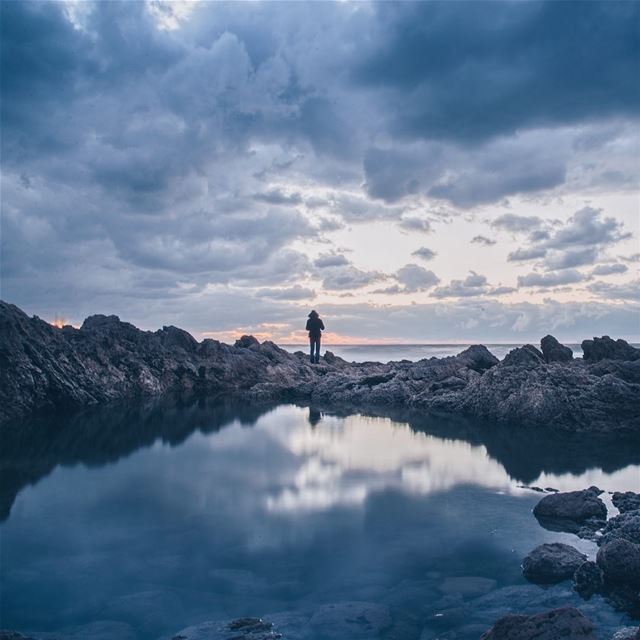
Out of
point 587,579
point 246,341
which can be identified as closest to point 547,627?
point 587,579

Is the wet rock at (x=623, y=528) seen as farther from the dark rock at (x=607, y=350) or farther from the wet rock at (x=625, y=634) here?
the dark rock at (x=607, y=350)

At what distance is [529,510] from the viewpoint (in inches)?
457

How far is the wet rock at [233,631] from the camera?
6.71 m

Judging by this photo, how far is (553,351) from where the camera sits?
102ft

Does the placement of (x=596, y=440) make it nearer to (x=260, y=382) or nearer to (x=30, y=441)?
(x=30, y=441)

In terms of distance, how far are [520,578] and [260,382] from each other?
1202 inches

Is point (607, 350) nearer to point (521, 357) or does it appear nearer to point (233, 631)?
point (521, 357)

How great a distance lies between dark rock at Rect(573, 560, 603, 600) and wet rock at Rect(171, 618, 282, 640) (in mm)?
4143

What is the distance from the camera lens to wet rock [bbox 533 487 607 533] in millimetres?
10562

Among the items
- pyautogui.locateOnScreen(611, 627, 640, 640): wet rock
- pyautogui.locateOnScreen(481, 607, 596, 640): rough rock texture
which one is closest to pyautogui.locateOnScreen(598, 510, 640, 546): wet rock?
pyautogui.locateOnScreen(611, 627, 640, 640): wet rock

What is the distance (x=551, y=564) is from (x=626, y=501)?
171 inches

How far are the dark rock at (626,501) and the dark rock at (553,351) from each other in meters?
19.6

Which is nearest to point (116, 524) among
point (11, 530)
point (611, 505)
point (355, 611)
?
point (11, 530)

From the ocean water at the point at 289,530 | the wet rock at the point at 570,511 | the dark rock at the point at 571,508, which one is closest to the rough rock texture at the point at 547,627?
the ocean water at the point at 289,530
